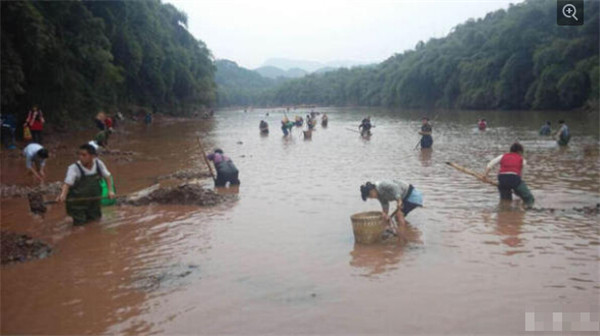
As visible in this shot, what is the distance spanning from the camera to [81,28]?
82.1ft

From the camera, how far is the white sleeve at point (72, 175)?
8.78 meters

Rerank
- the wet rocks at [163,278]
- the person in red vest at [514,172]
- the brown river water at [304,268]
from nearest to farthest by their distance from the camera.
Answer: the brown river water at [304,268]
the wet rocks at [163,278]
the person in red vest at [514,172]

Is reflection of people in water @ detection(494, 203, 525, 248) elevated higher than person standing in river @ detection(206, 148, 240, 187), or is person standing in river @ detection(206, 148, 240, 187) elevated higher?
person standing in river @ detection(206, 148, 240, 187)

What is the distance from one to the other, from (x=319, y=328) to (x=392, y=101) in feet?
332

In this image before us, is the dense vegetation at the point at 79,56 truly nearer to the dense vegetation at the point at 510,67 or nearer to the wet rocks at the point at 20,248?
the wet rocks at the point at 20,248

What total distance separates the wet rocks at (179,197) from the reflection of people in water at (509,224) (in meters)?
5.51

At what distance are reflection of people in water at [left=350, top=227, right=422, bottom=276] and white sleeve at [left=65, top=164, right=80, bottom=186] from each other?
459 cm

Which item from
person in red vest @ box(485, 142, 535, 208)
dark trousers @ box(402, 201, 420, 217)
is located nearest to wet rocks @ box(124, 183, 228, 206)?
dark trousers @ box(402, 201, 420, 217)

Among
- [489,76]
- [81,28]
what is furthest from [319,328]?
[489,76]

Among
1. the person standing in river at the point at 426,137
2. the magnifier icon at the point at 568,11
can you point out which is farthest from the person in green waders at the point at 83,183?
the person standing in river at the point at 426,137

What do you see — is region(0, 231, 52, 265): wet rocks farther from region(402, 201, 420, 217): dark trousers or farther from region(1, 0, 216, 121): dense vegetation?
region(1, 0, 216, 121): dense vegetation

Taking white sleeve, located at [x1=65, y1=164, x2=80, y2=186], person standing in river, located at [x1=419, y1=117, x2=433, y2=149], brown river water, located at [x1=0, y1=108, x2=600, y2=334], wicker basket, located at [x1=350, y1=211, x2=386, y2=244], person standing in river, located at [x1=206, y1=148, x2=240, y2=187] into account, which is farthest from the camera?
person standing in river, located at [x1=419, y1=117, x2=433, y2=149]

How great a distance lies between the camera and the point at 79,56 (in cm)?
2566

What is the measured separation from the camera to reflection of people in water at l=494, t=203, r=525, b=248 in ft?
26.8
